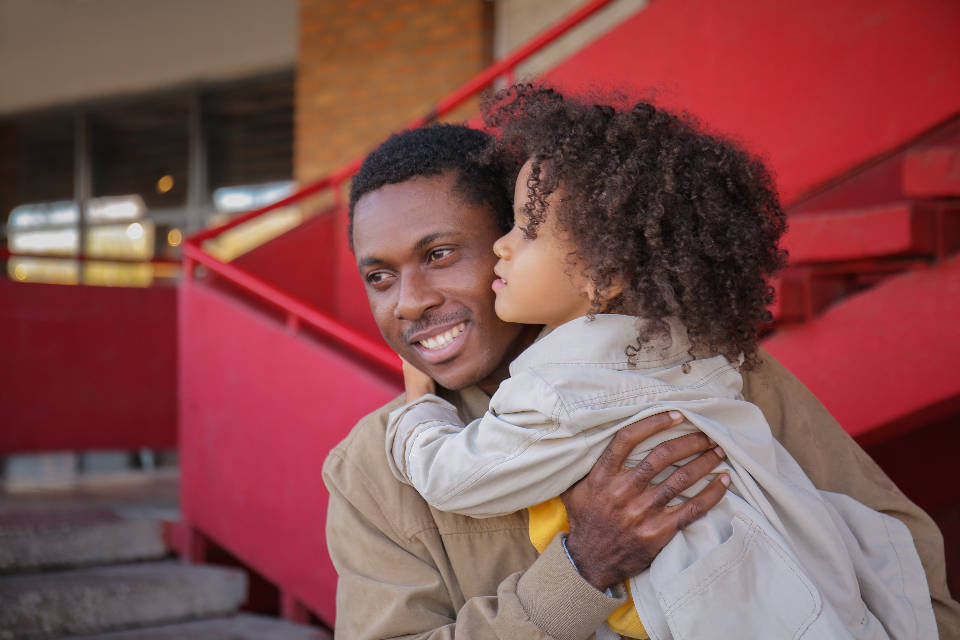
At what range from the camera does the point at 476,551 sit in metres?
1.81

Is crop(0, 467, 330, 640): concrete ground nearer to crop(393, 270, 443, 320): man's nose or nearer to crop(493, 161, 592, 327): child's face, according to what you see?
crop(393, 270, 443, 320): man's nose

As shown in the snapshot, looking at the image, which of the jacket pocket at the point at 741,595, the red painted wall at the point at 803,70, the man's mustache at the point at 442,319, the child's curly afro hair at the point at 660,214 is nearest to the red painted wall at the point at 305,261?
the red painted wall at the point at 803,70

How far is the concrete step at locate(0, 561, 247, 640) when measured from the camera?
440cm

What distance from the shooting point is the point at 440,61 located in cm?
768

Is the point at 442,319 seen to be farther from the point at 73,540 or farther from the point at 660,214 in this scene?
the point at 73,540

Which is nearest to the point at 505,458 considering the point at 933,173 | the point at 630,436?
the point at 630,436

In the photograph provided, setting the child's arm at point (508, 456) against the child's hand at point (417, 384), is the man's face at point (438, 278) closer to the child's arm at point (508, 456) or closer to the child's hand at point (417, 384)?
the child's hand at point (417, 384)

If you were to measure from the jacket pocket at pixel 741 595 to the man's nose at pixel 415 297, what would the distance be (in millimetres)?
746

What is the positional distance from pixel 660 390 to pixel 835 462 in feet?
1.70

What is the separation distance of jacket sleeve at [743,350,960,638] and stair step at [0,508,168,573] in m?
4.25

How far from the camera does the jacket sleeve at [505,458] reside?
5.28 ft

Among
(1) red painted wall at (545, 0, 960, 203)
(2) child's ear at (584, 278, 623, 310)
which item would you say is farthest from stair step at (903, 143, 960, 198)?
(2) child's ear at (584, 278, 623, 310)

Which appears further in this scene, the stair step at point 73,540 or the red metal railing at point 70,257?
the red metal railing at point 70,257

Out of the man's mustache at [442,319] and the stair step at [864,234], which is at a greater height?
the stair step at [864,234]
